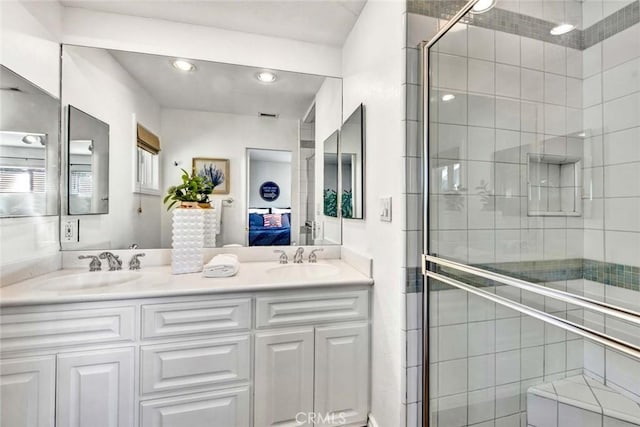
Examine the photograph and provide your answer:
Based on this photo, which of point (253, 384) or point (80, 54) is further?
point (80, 54)

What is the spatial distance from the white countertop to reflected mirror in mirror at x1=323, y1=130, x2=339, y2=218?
52 cm

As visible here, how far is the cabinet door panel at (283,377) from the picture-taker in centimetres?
136

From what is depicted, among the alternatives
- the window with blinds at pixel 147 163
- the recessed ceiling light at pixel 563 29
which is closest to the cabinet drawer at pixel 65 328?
the window with blinds at pixel 147 163

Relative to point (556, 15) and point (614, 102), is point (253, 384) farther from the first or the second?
point (556, 15)

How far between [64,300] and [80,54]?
4.71 ft

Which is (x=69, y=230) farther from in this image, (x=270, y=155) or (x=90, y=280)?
(x=270, y=155)

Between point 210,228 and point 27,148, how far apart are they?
3.19ft

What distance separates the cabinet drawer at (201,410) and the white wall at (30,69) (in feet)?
3.01

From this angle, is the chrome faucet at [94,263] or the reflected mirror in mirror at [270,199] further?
the reflected mirror in mirror at [270,199]

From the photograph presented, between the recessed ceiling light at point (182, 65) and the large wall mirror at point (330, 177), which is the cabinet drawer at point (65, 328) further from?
the recessed ceiling light at point (182, 65)

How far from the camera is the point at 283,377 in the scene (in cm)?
138

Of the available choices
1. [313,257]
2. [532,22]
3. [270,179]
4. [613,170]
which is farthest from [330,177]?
[613,170]

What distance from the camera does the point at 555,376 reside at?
125 cm

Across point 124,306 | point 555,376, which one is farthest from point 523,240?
point 124,306
